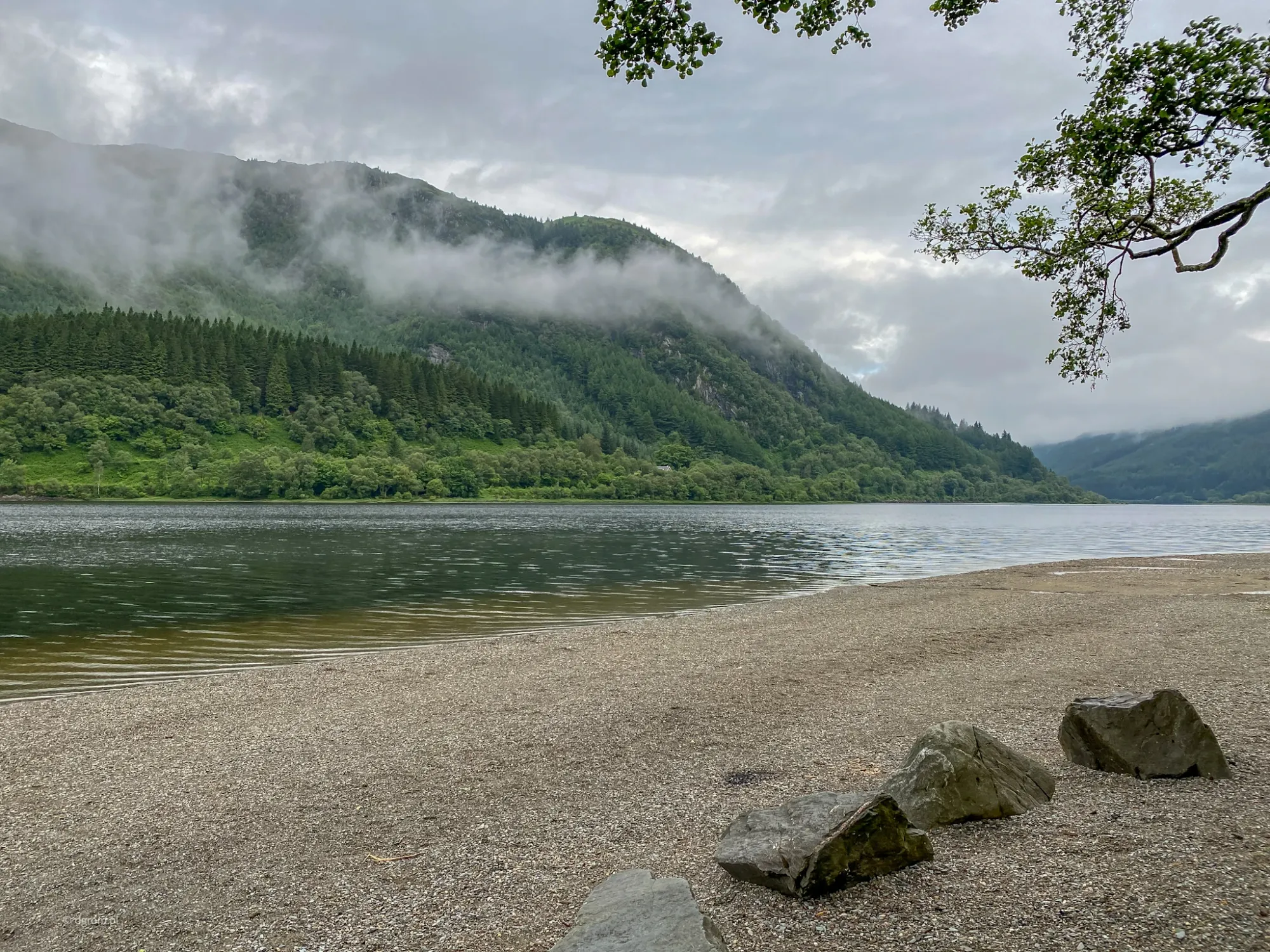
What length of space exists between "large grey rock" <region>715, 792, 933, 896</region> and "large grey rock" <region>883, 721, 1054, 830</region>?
109 centimetres

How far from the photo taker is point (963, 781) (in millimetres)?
9820

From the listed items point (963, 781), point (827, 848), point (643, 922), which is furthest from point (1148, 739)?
point (643, 922)

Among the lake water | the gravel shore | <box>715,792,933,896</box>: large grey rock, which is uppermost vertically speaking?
<box>715,792,933,896</box>: large grey rock

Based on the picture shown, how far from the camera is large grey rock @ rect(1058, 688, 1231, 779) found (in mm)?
10898

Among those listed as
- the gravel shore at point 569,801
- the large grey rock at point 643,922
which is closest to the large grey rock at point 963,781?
the gravel shore at point 569,801

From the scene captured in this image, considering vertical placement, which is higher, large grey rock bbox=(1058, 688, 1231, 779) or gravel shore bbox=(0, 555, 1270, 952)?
large grey rock bbox=(1058, 688, 1231, 779)

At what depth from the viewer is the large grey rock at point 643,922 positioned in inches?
253

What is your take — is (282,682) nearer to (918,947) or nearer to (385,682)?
(385,682)

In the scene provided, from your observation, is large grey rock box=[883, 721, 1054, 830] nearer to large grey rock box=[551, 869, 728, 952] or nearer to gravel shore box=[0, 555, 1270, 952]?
gravel shore box=[0, 555, 1270, 952]

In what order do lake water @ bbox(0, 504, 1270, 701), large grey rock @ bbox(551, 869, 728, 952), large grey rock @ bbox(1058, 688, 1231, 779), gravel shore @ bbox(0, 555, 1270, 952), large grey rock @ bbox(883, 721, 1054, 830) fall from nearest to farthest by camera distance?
large grey rock @ bbox(551, 869, 728, 952) → gravel shore @ bbox(0, 555, 1270, 952) → large grey rock @ bbox(883, 721, 1054, 830) → large grey rock @ bbox(1058, 688, 1231, 779) → lake water @ bbox(0, 504, 1270, 701)

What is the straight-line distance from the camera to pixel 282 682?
21.3 metres

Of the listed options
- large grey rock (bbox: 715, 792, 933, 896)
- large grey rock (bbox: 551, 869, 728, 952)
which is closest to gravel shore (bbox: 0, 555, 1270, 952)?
large grey rock (bbox: 715, 792, 933, 896)

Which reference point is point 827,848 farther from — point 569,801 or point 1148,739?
point 1148,739

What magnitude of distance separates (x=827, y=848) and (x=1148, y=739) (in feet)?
20.4
